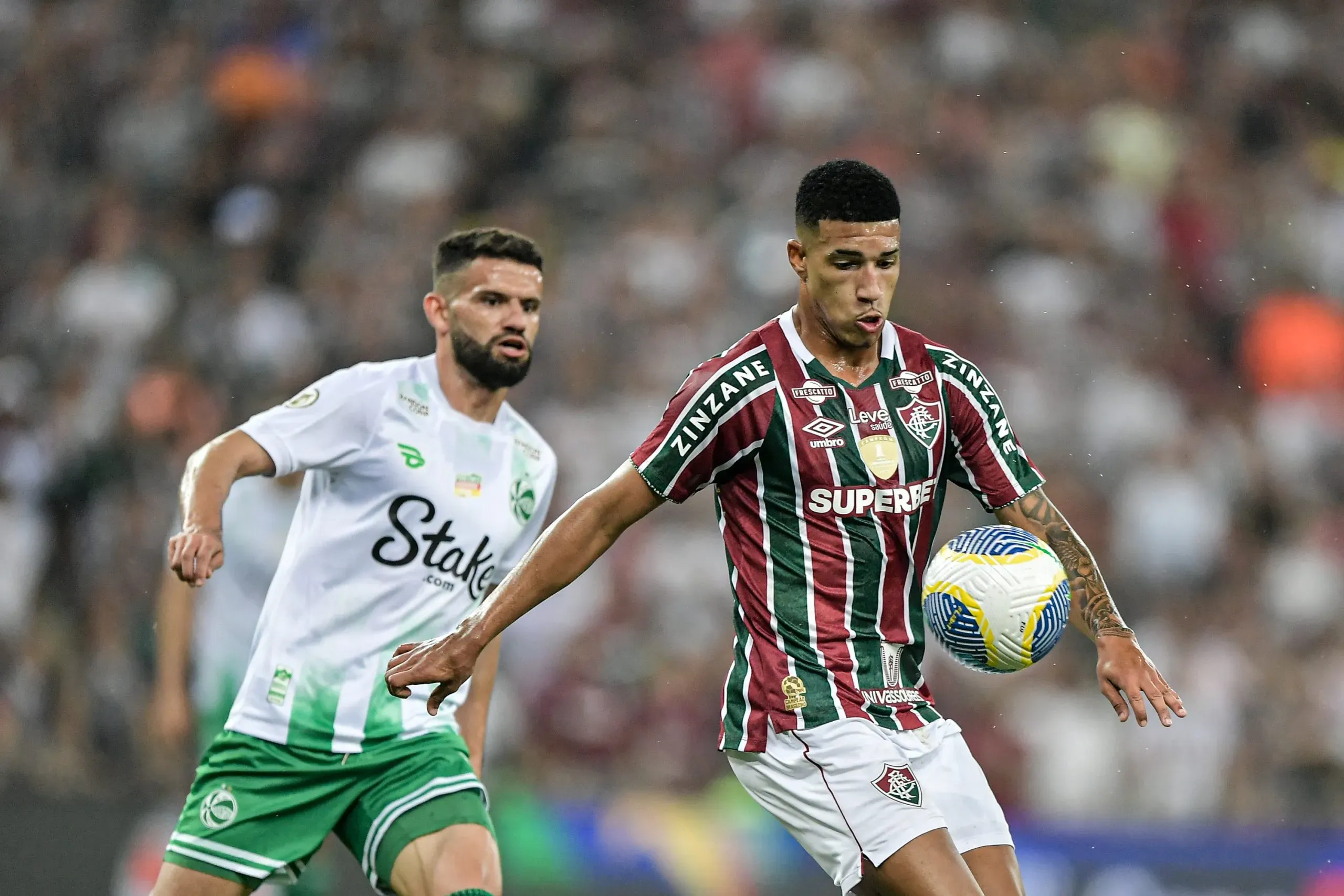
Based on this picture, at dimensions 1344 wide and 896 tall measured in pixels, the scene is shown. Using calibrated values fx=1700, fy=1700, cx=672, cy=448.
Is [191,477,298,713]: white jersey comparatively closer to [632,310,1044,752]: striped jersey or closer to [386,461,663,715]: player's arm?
[386,461,663,715]: player's arm

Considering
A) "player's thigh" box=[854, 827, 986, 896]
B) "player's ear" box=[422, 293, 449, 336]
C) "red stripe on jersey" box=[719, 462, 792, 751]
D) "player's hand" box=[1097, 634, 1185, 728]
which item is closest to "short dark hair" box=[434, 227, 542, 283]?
"player's ear" box=[422, 293, 449, 336]

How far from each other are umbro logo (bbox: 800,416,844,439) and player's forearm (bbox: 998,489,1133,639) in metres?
0.63

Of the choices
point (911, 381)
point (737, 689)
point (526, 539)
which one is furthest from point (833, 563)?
point (526, 539)

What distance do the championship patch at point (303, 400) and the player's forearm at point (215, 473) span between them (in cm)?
23

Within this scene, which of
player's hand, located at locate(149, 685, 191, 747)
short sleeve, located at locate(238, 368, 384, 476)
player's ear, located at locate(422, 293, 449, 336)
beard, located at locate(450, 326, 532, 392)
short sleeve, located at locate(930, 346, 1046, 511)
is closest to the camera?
short sleeve, located at locate(930, 346, 1046, 511)

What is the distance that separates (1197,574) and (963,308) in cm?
241

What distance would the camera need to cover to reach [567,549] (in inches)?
182

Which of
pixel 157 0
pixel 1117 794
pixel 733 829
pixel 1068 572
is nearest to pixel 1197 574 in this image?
pixel 1117 794

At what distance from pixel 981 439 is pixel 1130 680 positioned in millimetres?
820

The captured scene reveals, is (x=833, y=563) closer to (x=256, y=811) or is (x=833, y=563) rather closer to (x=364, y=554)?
(x=364, y=554)

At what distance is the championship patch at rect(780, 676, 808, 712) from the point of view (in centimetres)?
470

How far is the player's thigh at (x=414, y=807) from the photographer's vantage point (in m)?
5.40

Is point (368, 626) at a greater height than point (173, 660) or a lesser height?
greater

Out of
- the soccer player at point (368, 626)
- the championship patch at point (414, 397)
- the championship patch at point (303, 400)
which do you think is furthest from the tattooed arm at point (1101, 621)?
the championship patch at point (303, 400)
